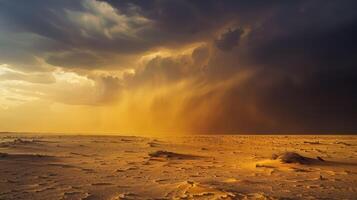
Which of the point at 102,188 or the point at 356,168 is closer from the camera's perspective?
the point at 102,188

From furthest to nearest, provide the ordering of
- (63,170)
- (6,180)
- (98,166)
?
(98,166) → (63,170) → (6,180)

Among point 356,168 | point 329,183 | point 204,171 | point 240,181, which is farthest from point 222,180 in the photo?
point 356,168

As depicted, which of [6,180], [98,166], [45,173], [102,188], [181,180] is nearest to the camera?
[102,188]

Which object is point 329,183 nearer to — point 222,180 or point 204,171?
point 222,180

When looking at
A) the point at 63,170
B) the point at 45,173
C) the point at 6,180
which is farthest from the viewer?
the point at 63,170

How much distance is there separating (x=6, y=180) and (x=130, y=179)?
5.61m

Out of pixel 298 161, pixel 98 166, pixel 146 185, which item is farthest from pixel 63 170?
pixel 298 161

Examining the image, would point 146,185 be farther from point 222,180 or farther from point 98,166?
point 98,166

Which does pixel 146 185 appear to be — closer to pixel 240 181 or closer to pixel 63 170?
pixel 240 181

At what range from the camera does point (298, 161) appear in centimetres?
2350

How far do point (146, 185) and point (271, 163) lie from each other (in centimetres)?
1070

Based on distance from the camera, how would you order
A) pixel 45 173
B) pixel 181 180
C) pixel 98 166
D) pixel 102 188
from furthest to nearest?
pixel 98 166 < pixel 45 173 < pixel 181 180 < pixel 102 188

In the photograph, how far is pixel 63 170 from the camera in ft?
65.3

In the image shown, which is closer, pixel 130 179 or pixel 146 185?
pixel 146 185
